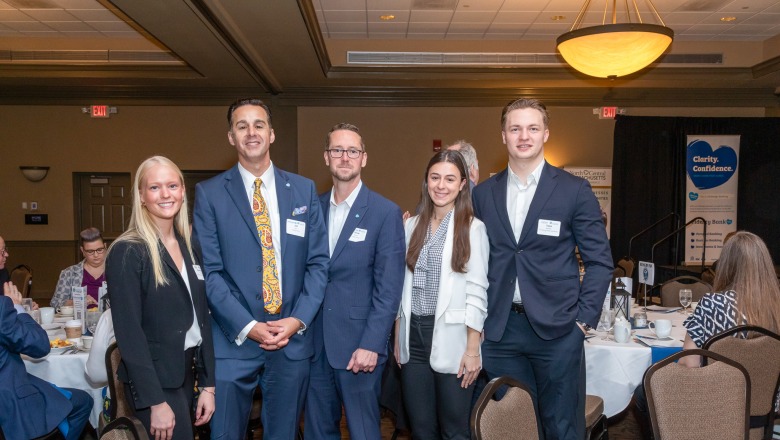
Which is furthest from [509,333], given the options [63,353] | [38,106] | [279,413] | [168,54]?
[38,106]

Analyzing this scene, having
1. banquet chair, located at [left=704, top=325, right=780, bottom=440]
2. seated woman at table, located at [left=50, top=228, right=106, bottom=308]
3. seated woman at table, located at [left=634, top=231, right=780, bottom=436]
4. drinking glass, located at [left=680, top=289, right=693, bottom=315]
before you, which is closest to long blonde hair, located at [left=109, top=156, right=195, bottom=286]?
seated woman at table, located at [left=634, top=231, right=780, bottom=436]

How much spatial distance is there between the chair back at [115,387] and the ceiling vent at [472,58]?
656cm

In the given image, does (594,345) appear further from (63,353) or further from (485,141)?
(485,141)

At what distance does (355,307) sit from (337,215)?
17.1 inches

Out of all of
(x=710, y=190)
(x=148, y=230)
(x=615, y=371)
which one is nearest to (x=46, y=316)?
(x=148, y=230)

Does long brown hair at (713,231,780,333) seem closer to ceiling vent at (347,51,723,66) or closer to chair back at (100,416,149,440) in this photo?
chair back at (100,416,149,440)

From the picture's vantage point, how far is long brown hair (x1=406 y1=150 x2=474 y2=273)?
99.9 inches

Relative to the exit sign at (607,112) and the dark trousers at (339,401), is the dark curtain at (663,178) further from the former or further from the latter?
the dark trousers at (339,401)

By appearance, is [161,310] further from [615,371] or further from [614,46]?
[614,46]

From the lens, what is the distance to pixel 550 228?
246 cm

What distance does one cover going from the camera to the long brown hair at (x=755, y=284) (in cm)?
280

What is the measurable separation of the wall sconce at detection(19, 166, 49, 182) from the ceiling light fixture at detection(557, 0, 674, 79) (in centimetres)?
801

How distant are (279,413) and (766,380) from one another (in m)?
2.21

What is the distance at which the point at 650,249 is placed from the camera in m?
9.42
